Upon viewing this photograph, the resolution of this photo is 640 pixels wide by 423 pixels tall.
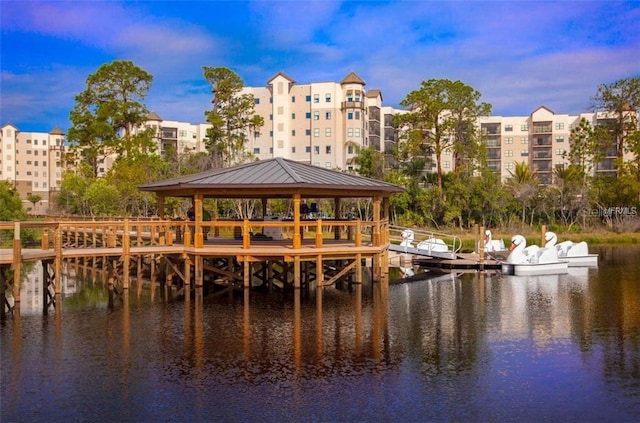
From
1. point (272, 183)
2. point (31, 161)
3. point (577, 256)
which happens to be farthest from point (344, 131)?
point (31, 161)

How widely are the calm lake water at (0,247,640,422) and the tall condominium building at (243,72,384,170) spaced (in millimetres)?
53335

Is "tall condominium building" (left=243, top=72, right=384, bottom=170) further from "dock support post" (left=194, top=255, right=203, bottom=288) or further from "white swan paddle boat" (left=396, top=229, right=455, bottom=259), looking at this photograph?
"dock support post" (left=194, top=255, right=203, bottom=288)

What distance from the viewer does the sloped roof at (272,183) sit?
21.8 metres

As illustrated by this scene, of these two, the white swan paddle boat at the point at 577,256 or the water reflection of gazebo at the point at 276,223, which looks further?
the white swan paddle boat at the point at 577,256

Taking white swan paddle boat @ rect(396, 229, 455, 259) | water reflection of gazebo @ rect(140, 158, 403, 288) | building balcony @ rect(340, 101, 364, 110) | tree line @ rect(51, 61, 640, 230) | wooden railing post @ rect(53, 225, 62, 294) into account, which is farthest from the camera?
building balcony @ rect(340, 101, 364, 110)

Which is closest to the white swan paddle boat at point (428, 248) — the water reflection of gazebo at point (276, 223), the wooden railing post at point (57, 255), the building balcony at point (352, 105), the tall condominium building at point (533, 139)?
the water reflection of gazebo at point (276, 223)

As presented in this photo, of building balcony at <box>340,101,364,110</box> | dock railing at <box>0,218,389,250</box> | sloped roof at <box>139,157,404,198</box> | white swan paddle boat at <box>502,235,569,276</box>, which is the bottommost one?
white swan paddle boat at <box>502,235,569,276</box>

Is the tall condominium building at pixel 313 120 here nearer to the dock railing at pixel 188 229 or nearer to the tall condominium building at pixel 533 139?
the tall condominium building at pixel 533 139

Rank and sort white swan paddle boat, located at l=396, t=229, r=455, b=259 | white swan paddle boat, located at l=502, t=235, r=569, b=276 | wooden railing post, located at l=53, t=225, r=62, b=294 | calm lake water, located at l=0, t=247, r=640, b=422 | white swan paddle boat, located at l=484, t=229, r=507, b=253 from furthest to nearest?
white swan paddle boat, located at l=484, t=229, r=507, b=253
white swan paddle boat, located at l=396, t=229, r=455, b=259
white swan paddle boat, located at l=502, t=235, r=569, b=276
wooden railing post, located at l=53, t=225, r=62, b=294
calm lake water, located at l=0, t=247, r=640, b=422

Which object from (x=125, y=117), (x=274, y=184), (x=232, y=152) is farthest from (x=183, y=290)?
(x=232, y=152)

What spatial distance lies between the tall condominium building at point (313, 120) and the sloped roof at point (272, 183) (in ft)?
158

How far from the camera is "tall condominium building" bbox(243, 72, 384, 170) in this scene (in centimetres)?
7394

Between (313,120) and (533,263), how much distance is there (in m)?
49.2

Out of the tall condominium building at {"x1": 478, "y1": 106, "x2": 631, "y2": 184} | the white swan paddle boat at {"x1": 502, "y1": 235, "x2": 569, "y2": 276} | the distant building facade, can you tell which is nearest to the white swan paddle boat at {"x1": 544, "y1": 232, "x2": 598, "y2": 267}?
the white swan paddle boat at {"x1": 502, "y1": 235, "x2": 569, "y2": 276}
